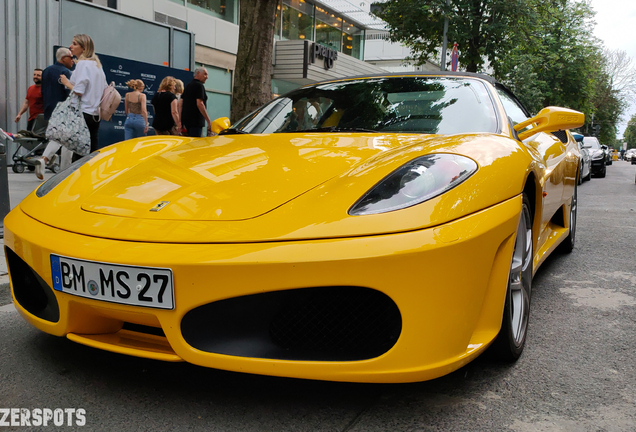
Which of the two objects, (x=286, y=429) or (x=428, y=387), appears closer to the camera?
(x=286, y=429)

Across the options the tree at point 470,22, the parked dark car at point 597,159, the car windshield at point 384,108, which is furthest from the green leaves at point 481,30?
the car windshield at point 384,108

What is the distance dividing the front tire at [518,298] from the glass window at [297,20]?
18038 millimetres

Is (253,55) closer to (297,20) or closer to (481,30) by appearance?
(481,30)

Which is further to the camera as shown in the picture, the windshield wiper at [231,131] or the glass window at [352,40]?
the glass window at [352,40]

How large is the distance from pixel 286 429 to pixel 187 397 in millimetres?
379

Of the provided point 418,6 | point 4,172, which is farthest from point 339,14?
point 4,172

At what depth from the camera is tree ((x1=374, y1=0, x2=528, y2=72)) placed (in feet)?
54.0

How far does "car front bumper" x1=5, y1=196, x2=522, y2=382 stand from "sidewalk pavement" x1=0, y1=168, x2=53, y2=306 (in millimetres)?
1443

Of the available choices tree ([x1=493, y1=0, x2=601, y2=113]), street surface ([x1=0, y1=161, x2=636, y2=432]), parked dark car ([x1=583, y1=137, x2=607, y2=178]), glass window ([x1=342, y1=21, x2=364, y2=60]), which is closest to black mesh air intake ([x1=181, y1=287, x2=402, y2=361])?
street surface ([x1=0, y1=161, x2=636, y2=432])

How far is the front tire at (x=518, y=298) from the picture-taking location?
2068 mm

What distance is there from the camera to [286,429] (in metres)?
1.67

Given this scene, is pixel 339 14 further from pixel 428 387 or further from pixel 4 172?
pixel 428 387

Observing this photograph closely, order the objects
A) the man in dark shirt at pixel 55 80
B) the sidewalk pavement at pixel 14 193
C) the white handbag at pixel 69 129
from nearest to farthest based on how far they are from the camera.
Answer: the sidewalk pavement at pixel 14 193, the white handbag at pixel 69 129, the man in dark shirt at pixel 55 80

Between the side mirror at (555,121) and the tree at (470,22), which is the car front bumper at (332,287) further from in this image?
the tree at (470,22)
